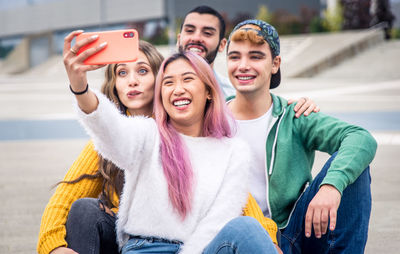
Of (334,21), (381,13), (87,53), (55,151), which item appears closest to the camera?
(87,53)

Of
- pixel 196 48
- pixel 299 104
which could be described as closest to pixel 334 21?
pixel 196 48

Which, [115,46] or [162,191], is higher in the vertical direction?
[115,46]

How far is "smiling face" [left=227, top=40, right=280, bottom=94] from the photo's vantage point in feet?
9.80

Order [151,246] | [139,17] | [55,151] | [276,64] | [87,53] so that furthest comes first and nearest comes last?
1. [139,17]
2. [55,151]
3. [276,64]
4. [151,246]
5. [87,53]

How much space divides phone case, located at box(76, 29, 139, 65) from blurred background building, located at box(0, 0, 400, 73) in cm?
3166

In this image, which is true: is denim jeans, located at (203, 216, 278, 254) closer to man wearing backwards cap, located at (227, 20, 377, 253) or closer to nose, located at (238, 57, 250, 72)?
man wearing backwards cap, located at (227, 20, 377, 253)

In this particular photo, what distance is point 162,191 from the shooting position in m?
2.34

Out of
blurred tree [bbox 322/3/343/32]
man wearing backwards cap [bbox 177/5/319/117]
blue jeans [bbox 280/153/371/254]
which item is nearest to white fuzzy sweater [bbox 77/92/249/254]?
blue jeans [bbox 280/153/371/254]

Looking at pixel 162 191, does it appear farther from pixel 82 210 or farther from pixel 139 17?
pixel 139 17

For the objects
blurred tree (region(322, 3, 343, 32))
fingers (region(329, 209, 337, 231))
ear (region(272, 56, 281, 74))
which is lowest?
blurred tree (region(322, 3, 343, 32))

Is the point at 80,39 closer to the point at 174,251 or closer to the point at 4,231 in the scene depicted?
the point at 174,251

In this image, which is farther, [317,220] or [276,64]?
[276,64]

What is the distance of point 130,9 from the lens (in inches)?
1933

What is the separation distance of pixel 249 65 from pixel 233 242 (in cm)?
117
